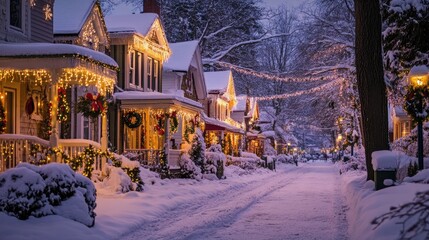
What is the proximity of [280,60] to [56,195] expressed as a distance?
180 ft

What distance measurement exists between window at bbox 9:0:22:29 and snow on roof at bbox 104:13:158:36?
8.42 meters

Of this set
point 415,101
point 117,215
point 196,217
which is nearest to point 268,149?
point 415,101

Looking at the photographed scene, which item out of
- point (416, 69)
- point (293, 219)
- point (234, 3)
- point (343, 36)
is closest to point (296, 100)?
point (234, 3)

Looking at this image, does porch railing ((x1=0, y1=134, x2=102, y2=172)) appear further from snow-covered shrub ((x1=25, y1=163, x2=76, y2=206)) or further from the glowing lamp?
the glowing lamp

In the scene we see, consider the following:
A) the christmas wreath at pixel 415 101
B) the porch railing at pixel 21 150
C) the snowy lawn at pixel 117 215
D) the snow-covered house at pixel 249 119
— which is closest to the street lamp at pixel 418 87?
the christmas wreath at pixel 415 101

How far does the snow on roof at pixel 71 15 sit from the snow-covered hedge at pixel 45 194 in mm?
11974

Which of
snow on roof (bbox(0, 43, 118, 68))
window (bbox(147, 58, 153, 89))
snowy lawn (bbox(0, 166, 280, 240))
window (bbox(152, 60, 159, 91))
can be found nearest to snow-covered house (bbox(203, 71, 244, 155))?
window (bbox(152, 60, 159, 91))

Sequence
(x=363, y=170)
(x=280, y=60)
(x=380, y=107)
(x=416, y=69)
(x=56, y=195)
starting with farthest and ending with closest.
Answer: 1. (x=280, y=60)
2. (x=363, y=170)
3. (x=416, y=69)
4. (x=380, y=107)
5. (x=56, y=195)

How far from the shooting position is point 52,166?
1077 cm

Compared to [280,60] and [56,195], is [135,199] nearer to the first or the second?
[56,195]

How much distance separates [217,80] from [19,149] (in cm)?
3242

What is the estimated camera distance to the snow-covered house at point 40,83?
50.6 feet

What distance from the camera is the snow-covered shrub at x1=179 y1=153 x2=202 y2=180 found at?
24.7 m

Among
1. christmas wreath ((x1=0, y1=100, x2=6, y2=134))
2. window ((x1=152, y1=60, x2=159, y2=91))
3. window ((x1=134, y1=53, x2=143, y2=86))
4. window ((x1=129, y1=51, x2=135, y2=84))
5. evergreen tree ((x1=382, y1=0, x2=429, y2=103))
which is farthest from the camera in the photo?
window ((x1=152, y1=60, x2=159, y2=91))
